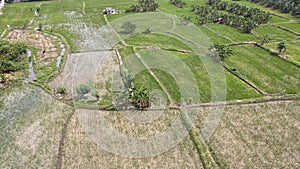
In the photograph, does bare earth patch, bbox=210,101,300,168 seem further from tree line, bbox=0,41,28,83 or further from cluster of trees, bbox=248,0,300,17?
cluster of trees, bbox=248,0,300,17

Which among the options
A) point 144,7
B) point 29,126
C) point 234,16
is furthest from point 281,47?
point 29,126

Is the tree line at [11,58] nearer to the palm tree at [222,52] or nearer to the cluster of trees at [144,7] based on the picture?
the palm tree at [222,52]

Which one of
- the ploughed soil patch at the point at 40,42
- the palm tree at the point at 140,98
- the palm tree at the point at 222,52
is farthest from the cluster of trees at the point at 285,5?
the ploughed soil patch at the point at 40,42

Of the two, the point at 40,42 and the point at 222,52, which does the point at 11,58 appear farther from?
the point at 222,52

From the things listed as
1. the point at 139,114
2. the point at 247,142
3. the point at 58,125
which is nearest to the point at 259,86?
the point at 247,142

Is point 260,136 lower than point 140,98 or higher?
lower

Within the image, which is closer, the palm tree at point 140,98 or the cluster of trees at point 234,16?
the palm tree at point 140,98
